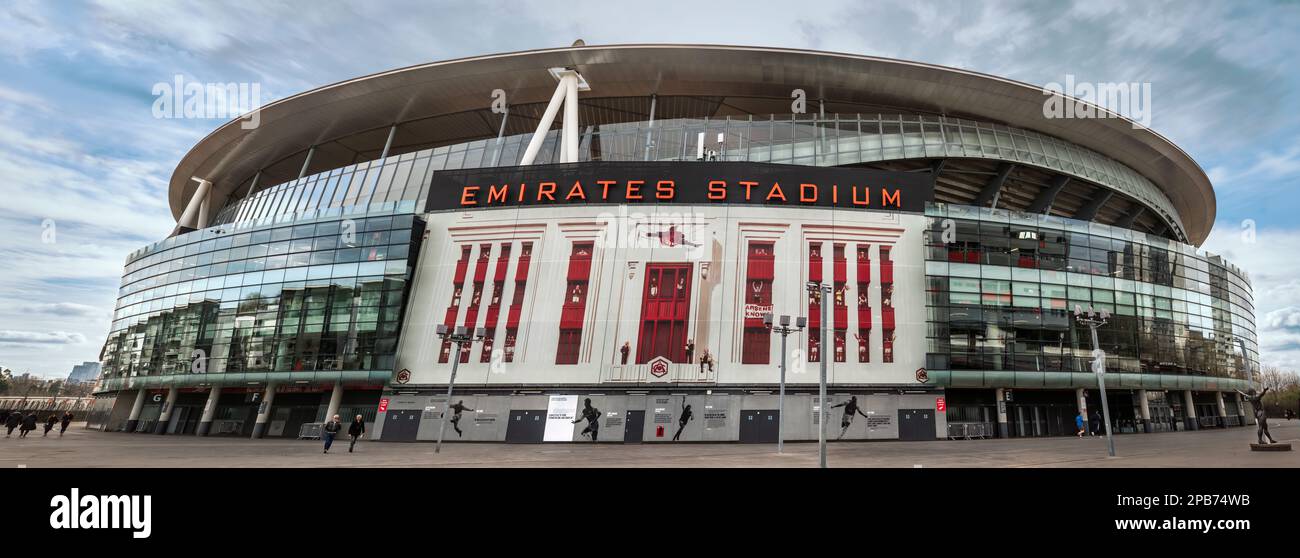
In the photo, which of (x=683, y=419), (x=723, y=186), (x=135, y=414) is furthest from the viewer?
(x=135, y=414)

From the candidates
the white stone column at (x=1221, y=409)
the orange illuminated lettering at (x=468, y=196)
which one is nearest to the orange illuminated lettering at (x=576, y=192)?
the orange illuminated lettering at (x=468, y=196)

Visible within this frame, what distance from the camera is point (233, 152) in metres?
59.1

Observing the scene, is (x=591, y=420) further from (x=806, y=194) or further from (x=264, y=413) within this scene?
(x=264, y=413)

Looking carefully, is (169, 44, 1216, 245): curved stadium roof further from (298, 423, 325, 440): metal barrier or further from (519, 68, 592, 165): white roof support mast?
(298, 423, 325, 440): metal barrier

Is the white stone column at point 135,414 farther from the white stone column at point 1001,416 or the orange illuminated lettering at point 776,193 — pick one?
the white stone column at point 1001,416

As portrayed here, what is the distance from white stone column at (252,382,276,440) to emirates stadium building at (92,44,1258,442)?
49 cm

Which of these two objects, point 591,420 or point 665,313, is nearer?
point 591,420

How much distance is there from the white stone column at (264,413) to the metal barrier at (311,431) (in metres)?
3.61
